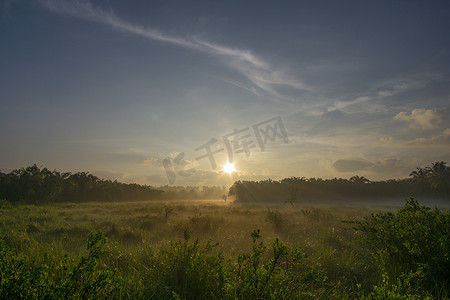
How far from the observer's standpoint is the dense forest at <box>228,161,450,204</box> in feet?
194

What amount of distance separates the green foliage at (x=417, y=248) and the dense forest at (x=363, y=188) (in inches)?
2095

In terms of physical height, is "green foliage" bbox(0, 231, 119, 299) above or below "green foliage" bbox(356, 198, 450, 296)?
above

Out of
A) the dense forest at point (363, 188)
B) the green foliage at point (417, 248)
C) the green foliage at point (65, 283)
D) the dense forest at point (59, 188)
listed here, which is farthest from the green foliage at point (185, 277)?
the dense forest at point (363, 188)

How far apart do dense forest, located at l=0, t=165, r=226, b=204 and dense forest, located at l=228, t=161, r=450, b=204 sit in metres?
35.7

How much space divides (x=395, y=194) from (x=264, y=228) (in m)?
61.7

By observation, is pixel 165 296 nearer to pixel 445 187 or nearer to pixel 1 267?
pixel 1 267

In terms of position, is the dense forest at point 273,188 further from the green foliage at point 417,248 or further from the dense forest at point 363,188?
the green foliage at point 417,248

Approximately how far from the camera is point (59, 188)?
165ft

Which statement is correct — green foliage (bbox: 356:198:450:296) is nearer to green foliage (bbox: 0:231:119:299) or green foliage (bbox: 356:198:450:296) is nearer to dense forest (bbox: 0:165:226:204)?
green foliage (bbox: 0:231:119:299)

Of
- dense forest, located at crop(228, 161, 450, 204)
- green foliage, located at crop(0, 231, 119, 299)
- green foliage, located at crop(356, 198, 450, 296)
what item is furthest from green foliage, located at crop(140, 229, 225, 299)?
dense forest, located at crop(228, 161, 450, 204)

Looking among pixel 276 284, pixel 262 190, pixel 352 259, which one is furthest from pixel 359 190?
pixel 276 284

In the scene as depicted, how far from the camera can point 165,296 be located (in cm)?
381

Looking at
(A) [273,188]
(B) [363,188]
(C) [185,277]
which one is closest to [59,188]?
(A) [273,188]

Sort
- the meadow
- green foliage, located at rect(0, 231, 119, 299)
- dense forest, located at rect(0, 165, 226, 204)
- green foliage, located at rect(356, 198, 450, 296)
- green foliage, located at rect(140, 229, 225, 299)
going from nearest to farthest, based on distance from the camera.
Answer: green foliage, located at rect(0, 231, 119, 299)
the meadow
green foliage, located at rect(140, 229, 225, 299)
green foliage, located at rect(356, 198, 450, 296)
dense forest, located at rect(0, 165, 226, 204)
